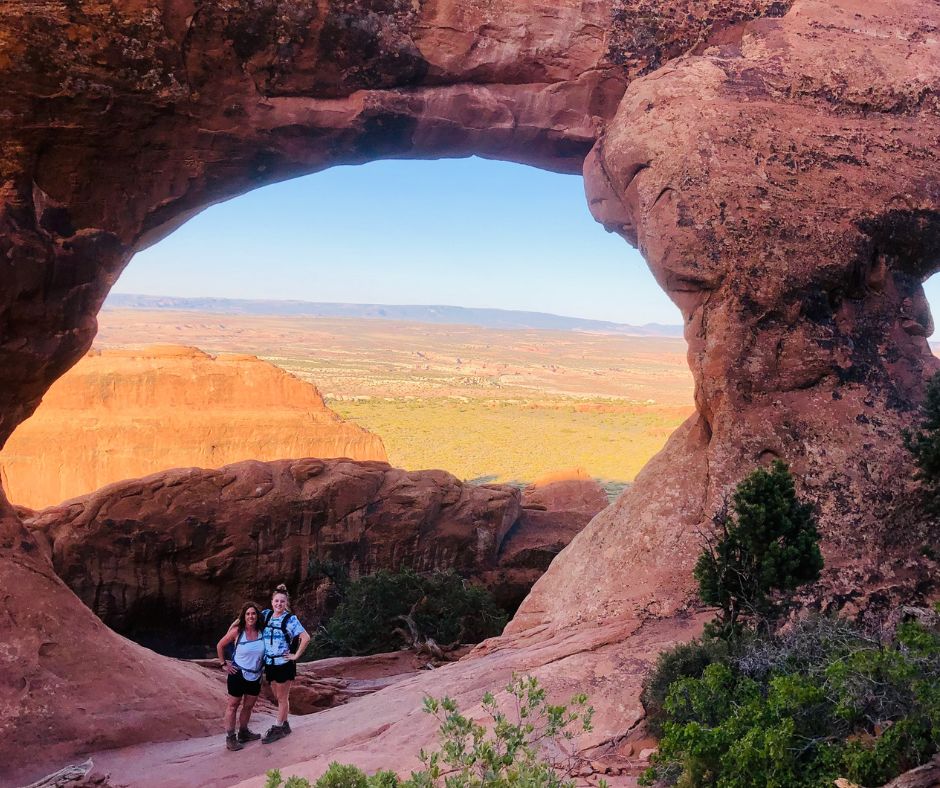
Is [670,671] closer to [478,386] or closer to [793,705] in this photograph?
[793,705]

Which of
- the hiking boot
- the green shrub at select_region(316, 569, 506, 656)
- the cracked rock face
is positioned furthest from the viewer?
the green shrub at select_region(316, 569, 506, 656)

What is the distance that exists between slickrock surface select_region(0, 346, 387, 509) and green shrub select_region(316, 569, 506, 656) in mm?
20063

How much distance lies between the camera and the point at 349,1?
36.4 feet

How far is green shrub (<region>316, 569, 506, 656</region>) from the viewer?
15.4m

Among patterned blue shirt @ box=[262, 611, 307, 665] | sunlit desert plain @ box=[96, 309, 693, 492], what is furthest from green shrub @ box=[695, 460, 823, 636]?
sunlit desert plain @ box=[96, 309, 693, 492]

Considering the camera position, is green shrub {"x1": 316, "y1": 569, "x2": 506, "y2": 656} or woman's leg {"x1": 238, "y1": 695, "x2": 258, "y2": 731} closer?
woman's leg {"x1": 238, "y1": 695, "x2": 258, "y2": 731}

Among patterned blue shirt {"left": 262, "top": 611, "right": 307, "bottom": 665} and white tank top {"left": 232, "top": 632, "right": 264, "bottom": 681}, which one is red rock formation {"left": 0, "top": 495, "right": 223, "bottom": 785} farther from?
patterned blue shirt {"left": 262, "top": 611, "right": 307, "bottom": 665}

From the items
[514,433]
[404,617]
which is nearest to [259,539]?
[404,617]

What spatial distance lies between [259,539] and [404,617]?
207 inches

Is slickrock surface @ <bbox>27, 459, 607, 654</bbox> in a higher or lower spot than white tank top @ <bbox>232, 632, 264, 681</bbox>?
lower

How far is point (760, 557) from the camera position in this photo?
25.1ft

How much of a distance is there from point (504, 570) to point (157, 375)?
73.0 feet

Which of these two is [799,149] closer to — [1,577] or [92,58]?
[92,58]

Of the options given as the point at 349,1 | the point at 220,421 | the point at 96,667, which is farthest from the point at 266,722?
the point at 220,421
